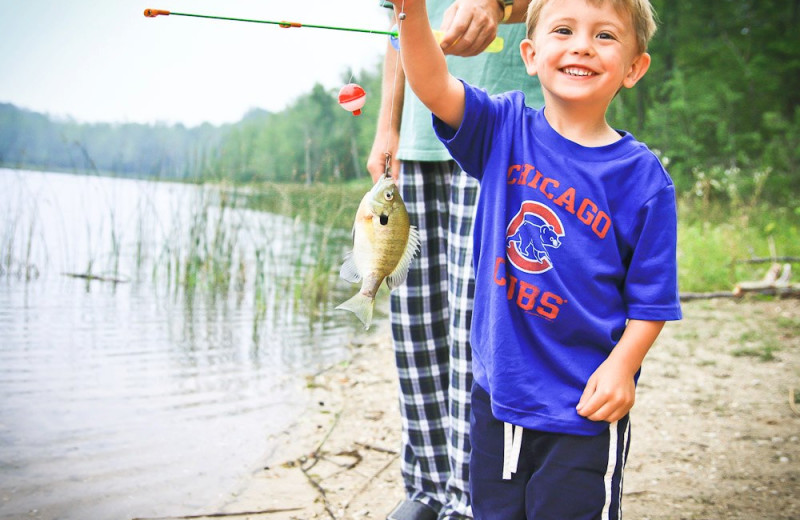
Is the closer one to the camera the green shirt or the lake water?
the green shirt

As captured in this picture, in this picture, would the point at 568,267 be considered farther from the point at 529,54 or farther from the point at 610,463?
the point at 529,54

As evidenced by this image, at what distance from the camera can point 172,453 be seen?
11.7 ft

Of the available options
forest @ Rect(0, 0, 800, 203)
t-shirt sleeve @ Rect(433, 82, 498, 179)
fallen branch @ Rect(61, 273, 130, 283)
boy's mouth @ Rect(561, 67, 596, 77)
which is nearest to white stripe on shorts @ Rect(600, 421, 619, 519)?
t-shirt sleeve @ Rect(433, 82, 498, 179)

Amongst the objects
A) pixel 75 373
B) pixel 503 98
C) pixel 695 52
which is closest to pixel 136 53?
pixel 75 373

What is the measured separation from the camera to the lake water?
3.21 meters

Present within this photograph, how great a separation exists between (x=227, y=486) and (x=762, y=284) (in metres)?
6.16

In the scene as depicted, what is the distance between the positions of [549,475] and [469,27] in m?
1.11

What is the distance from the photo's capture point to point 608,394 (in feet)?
5.26

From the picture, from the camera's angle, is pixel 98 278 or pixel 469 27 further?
pixel 98 278

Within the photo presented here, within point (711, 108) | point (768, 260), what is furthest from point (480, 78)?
point (711, 108)

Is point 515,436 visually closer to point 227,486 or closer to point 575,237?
point 575,237

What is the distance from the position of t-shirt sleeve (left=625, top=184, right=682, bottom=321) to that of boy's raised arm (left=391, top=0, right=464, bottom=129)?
1.69 feet

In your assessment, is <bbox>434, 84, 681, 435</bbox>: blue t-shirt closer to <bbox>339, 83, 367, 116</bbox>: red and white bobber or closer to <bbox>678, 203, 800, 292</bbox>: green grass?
<bbox>339, 83, 367, 116</bbox>: red and white bobber

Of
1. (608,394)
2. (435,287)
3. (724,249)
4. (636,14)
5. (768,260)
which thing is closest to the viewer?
(608,394)
